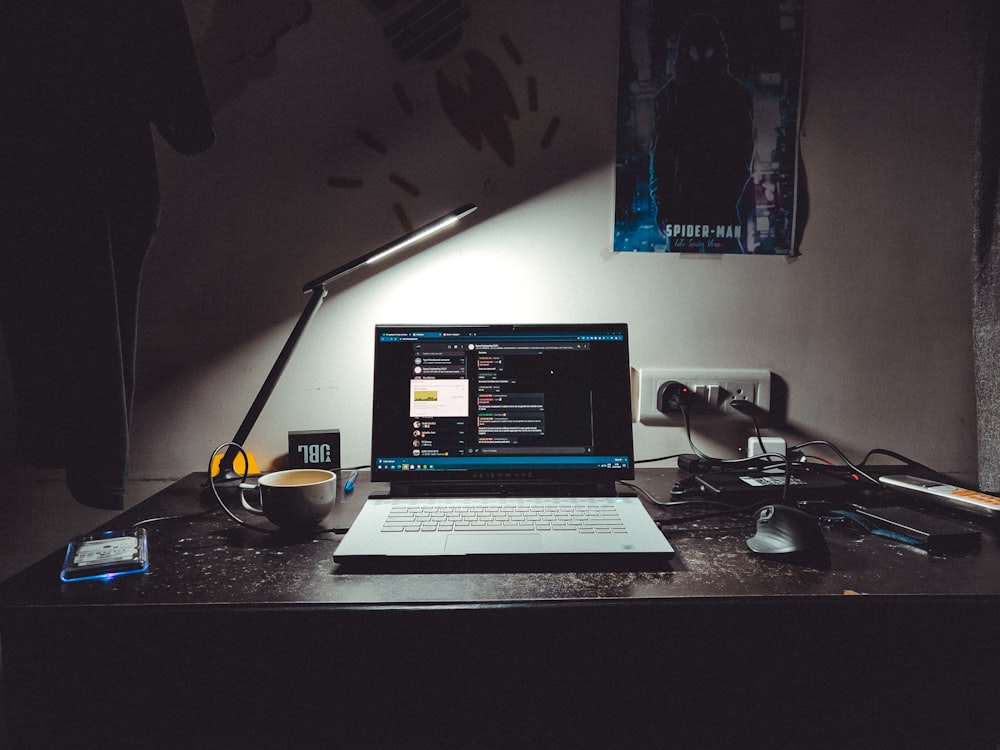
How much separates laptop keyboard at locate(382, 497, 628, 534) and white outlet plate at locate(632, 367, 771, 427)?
0.35 meters

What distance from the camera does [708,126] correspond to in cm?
112

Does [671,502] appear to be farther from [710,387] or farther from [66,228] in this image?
[66,228]

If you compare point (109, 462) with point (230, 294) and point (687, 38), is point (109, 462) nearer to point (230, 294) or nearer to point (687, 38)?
point (230, 294)

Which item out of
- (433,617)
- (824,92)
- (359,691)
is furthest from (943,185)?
(359,691)

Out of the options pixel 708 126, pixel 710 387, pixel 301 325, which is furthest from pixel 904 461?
pixel 301 325

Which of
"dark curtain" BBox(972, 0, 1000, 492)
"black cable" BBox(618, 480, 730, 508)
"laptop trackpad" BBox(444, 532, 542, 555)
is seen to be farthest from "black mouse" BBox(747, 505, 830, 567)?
"dark curtain" BBox(972, 0, 1000, 492)

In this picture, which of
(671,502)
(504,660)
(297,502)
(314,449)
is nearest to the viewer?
(504,660)

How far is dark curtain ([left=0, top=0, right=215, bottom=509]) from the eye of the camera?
664 mm

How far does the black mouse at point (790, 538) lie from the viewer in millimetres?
674

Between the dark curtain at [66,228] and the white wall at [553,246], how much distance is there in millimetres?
386

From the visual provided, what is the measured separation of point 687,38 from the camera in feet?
3.64

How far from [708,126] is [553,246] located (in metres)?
0.39

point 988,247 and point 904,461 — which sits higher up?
point 988,247

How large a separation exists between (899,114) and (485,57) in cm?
86
